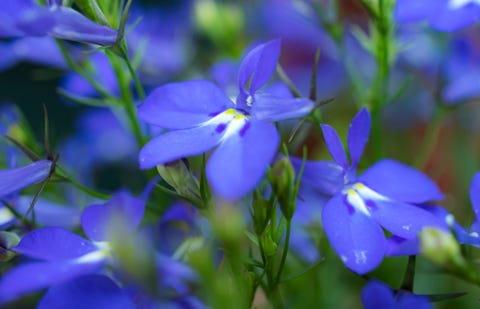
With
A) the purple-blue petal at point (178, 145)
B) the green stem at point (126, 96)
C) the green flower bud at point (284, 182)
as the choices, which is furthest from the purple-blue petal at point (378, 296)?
the green stem at point (126, 96)

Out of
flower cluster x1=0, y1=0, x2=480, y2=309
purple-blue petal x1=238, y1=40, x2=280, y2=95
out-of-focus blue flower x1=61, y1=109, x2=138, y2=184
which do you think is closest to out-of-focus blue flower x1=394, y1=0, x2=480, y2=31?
flower cluster x1=0, y1=0, x2=480, y2=309

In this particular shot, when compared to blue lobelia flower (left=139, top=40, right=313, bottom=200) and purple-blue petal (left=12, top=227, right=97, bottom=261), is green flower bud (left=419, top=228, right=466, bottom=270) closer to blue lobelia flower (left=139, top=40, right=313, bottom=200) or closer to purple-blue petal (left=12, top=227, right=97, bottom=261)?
blue lobelia flower (left=139, top=40, right=313, bottom=200)

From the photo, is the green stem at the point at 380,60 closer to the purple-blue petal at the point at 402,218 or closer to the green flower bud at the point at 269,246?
the purple-blue petal at the point at 402,218

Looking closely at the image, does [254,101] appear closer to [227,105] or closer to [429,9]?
[227,105]

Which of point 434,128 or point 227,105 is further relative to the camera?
point 434,128

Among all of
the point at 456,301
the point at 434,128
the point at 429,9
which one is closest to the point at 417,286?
the point at 456,301

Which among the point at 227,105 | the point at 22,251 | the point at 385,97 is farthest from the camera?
the point at 385,97
